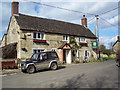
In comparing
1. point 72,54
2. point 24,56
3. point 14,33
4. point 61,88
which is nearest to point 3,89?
point 61,88

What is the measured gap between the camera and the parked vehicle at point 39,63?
11.4 m

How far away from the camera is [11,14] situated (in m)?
20.8

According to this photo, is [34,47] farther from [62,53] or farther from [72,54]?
[72,54]

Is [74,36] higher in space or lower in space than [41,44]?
higher

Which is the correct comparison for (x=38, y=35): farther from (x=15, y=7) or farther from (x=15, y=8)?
(x=15, y=7)

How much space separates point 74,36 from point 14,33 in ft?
36.7

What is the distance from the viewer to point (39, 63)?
11938mm

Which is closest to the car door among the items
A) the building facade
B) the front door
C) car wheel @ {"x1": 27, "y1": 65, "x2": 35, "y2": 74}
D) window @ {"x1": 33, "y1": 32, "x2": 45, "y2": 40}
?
car wheel @ {"x1": 27, "y1": 65, "x2": 35, "y2": 74}

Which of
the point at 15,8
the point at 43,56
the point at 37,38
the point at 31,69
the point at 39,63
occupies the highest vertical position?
the point at 15,8

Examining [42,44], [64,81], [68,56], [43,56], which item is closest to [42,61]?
[43,56]

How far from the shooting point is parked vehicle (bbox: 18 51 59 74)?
11383 millimetres

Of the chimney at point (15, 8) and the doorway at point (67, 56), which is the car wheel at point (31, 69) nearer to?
the doorway at point (67, 56)

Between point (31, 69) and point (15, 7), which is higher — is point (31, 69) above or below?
below

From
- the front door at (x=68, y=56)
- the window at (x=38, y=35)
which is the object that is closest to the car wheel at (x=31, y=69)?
the window at (x=38, y=35)
